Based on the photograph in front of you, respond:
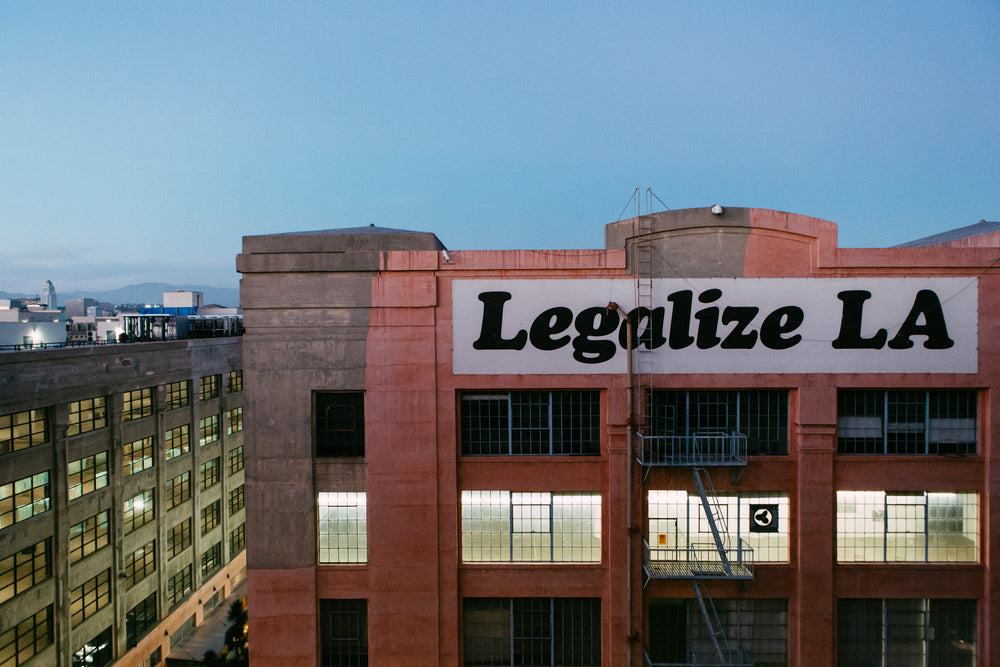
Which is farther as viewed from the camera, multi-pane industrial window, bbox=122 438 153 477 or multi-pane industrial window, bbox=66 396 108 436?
multi-pane industrial window, bbox=122 438 153 477

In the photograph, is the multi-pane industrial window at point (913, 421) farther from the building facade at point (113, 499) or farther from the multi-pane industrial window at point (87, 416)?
the multi-pane industrial window at point (87, 416)

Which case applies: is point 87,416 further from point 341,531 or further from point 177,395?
point 341,531

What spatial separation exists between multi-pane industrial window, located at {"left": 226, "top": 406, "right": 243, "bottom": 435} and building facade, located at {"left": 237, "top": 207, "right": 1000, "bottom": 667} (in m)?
25.9

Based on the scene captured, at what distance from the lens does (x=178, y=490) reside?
100.0 feet

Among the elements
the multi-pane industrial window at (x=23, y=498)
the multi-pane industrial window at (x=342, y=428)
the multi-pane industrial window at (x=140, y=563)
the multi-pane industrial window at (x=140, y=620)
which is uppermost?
the multi-pane industrial window at (x=342, y=428)

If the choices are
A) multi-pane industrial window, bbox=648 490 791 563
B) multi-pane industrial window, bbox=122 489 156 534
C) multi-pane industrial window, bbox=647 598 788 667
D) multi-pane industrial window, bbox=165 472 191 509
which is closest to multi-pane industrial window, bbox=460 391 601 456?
multi-pane industrial window, bbox=648 490 791 563

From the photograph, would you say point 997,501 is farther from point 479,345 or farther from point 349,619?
point 349,619

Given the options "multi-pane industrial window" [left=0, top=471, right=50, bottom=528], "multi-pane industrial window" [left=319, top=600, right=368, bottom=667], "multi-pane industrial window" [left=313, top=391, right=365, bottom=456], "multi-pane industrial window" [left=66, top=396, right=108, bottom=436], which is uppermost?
"multi-pane industrial window" [left=313, top=391, right=365, bottom=456]

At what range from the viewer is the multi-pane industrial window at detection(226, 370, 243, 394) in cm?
3584

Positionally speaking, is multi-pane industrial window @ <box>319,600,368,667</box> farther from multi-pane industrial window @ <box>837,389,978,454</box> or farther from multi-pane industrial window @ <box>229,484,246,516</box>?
multi-pane industrial window @ <box>229,484,246,516</box>

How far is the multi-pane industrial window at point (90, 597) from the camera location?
2291cm

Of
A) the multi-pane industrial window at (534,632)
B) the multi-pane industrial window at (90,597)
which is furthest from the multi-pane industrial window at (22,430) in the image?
the multi-pane industrial window at (534,632)

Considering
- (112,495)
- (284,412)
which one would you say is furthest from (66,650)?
(284,412)

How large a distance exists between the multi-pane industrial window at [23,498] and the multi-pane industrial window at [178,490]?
8266 mm
